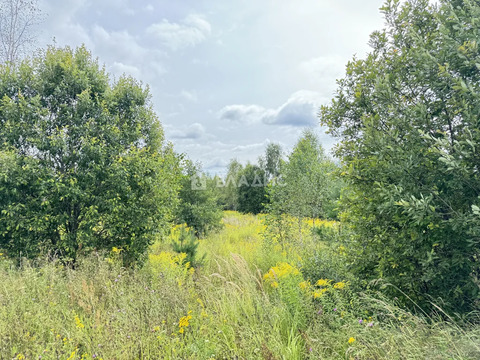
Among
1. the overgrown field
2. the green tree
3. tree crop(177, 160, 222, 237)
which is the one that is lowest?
the overgrown field

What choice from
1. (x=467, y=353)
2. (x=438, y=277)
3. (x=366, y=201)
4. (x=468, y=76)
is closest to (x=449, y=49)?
(x=468, y=76)

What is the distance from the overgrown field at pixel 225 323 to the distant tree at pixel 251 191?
57.5ft

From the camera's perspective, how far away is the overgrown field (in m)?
2.60

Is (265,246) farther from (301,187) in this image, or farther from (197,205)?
(197,205)

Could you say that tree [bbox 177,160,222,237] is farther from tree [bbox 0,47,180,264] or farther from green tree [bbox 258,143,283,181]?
green tree [bbox 258,143,283,181]

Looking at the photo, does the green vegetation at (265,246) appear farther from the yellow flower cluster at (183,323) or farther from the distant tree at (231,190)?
the distant tree at (231,190)

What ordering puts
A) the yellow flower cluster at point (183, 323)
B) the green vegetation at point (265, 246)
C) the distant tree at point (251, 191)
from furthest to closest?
the distant tree at point (251, 191) < the yellow flower cluster at point (183, 323) < the green vegetation at point (265, 246)

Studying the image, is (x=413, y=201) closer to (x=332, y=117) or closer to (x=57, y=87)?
(x=332, y=117)

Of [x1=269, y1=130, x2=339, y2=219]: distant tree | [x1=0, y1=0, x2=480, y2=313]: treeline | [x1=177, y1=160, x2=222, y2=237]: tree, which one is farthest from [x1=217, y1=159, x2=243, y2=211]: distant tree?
[x1=0, y1=0, x2=480, y2=313]: treeline

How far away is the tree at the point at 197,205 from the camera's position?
39.0ft

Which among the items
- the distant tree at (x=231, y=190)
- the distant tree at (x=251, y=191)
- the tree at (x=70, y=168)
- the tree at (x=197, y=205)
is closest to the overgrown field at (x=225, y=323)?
the tree at (x=70, y=168)

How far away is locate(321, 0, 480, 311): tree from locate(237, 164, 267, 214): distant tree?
18261 millimetres

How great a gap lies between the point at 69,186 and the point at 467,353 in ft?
21.1

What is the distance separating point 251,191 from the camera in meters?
23.0
